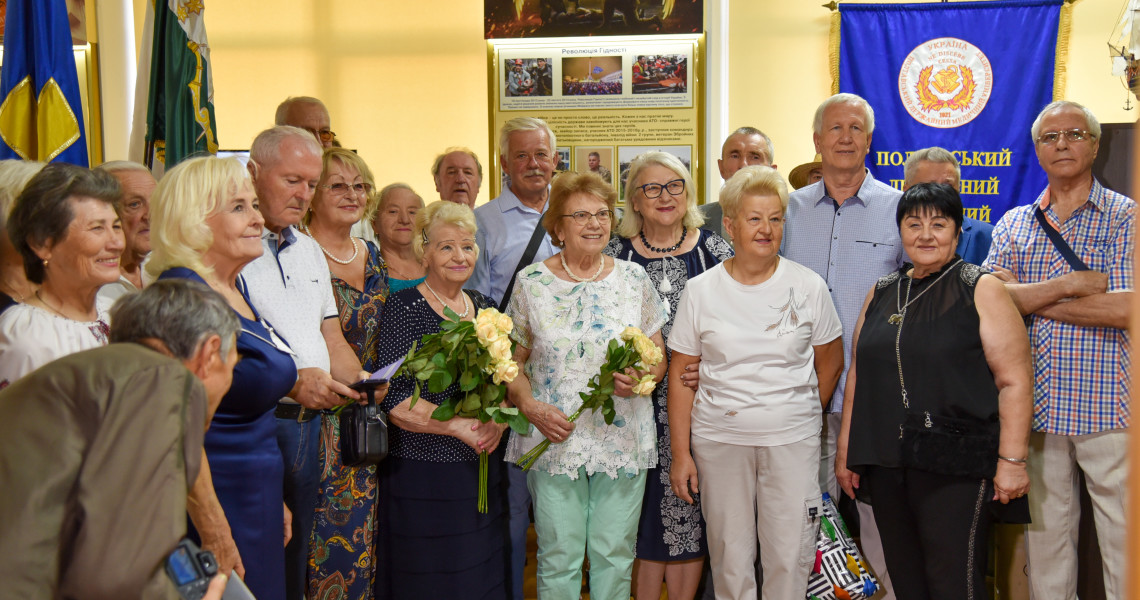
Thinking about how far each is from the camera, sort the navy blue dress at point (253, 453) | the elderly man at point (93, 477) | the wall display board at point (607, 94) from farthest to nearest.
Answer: the wall display board at point (607, 94) → the navy blue dress at point (253, 453) → the elderly man at point (93, 477)

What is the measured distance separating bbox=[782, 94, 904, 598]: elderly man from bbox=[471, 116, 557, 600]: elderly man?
1156mm

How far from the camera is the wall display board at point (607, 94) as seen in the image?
5867 mm

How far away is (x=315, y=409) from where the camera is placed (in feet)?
9.29

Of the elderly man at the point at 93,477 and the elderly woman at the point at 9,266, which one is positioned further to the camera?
the elderly woman at the point at 9,266

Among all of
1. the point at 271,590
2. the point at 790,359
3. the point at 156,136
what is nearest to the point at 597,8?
the point at 156,136

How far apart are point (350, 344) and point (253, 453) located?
33.9 inches

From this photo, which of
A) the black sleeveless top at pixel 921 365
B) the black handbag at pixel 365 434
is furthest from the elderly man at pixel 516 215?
the black sleeveless top at pixel 921 365

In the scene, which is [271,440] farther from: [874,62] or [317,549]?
[874,62]

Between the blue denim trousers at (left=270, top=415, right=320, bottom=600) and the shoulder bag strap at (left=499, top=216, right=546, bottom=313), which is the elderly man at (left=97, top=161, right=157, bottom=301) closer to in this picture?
the blue denim trousers at (left=270, top=415, right=320, bottom=600)

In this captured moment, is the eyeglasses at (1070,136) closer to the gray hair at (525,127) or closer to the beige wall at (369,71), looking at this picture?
the gray hair at (525,127)

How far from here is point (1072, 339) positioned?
3209 mm

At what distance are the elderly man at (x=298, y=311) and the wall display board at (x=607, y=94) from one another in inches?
123

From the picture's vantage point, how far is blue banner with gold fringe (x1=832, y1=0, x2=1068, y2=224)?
540 centimetres

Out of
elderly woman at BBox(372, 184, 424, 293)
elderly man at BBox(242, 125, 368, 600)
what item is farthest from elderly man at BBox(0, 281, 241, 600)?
elderly woman at BBox(372, 184, 424, 293)
